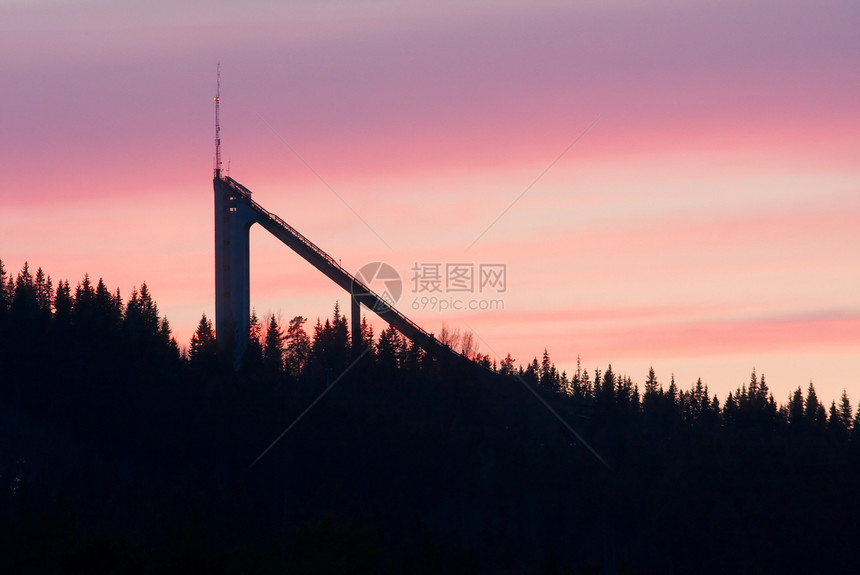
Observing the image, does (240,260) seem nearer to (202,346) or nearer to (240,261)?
(240,261)

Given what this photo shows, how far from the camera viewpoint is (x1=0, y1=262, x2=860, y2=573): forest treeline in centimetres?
8938

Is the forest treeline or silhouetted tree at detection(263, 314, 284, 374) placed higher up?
silhouetted tree at detection(263, 314, 284, 374)

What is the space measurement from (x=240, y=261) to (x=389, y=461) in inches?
871

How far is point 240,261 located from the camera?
9462cm

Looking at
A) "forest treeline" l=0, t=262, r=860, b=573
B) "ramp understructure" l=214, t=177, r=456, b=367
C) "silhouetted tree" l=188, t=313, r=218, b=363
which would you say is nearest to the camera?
"forest treeline" l=0, t=262, r=860, b=573

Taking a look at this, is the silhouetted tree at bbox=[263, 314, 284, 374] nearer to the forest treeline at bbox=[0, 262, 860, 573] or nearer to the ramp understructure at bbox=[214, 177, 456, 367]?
the forest treeline at bbox=[0, 262, 860, 573]

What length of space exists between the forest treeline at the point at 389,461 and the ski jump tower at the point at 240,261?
8764 millimetres

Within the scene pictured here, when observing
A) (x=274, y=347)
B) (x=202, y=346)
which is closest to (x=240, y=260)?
(x=202, y=346)

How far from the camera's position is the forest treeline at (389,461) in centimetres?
8938

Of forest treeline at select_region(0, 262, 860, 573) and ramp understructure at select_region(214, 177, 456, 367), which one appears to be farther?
ramp understructure at select_region(214, 177, 456, 367)

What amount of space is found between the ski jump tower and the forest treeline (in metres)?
8.76

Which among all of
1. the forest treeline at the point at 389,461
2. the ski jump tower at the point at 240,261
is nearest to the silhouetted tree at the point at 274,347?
the forest treeline at the point at 389,461

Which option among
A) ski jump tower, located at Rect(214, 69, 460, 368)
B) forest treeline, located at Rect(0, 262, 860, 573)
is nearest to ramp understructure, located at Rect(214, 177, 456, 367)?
ski jump tower, located at Rect(214, 69, 460, 368)

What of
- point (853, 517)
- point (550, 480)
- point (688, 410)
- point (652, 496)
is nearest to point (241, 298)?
point (550, 480)
